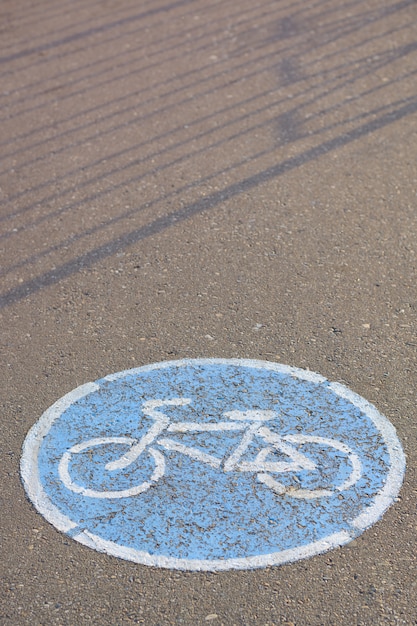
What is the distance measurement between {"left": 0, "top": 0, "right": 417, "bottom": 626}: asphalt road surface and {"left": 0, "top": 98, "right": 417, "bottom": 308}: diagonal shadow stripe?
2 centimetres

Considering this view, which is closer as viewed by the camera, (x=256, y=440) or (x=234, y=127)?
(x=256, y=440)

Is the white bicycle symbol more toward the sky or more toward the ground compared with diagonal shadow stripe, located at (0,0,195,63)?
more toward the sky

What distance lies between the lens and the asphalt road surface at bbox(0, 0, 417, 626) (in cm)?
329

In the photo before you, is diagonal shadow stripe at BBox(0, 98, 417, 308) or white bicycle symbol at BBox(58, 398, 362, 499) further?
diagonal shadow stripe at BBox(0, 98, 417, 308)

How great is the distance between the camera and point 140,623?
3.13 m

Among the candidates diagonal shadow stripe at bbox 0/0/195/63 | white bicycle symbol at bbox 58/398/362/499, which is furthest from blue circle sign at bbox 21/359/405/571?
diagonal shadow stripe at bbox 0/0/195/63

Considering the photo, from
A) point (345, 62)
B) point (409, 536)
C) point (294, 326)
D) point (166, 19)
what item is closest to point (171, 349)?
point (294, 326)

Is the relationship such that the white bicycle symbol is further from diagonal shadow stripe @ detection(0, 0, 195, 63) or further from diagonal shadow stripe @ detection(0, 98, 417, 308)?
diagonal shadow stripe @ detection(0, 0, 195, 63)

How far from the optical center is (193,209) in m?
6.05

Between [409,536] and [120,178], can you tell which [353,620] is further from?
[120,178]

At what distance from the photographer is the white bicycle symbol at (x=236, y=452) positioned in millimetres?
3699

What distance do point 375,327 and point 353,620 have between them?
1.94 m

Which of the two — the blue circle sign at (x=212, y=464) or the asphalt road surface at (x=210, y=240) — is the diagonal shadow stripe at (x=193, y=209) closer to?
the asphalt road surface at (x=210, y=240)

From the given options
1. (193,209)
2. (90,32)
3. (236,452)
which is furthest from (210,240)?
(90,32)
